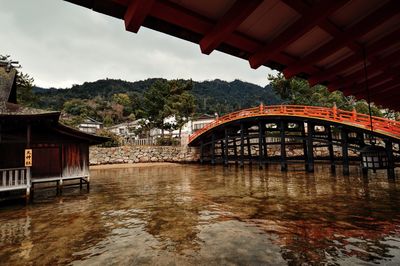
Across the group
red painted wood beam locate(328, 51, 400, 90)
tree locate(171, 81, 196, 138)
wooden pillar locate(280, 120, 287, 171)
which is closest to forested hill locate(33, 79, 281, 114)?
tree locate(171, 81, 196, 138)

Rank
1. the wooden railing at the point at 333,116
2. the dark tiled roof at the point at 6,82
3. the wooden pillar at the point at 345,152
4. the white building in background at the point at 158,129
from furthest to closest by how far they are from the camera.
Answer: the white building in background at the point at 158,129
the wooden pillar at the point at 345,152
the wooden railing at the point at 333,116
the dark tiled roof at the point at 6,82

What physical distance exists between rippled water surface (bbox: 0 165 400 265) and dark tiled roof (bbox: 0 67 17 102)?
7.11 m

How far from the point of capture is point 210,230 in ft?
18.6

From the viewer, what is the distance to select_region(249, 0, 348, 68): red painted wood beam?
2.56 metres

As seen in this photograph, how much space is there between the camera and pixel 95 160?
92.8ft

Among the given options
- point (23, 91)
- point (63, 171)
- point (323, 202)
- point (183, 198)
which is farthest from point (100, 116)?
A: point (323, 202)

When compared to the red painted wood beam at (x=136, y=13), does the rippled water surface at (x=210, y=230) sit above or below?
below

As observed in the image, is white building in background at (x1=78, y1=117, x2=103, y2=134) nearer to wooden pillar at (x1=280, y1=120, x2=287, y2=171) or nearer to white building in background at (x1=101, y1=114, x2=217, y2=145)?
white building in background at (x1=101, y1=114, x2=217, y2=145)

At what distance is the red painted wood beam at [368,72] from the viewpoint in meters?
4.26

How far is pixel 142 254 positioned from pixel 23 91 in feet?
101

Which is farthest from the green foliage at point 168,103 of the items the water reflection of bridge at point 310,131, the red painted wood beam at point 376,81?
the red painted wood beam at point 376,81

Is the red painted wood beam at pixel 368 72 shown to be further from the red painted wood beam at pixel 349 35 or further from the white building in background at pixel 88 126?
the white building in background at pixel 88 126

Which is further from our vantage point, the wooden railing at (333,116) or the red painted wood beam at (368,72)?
the wooden railing at (333,116)

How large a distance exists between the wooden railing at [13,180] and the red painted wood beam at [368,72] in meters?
12.1
